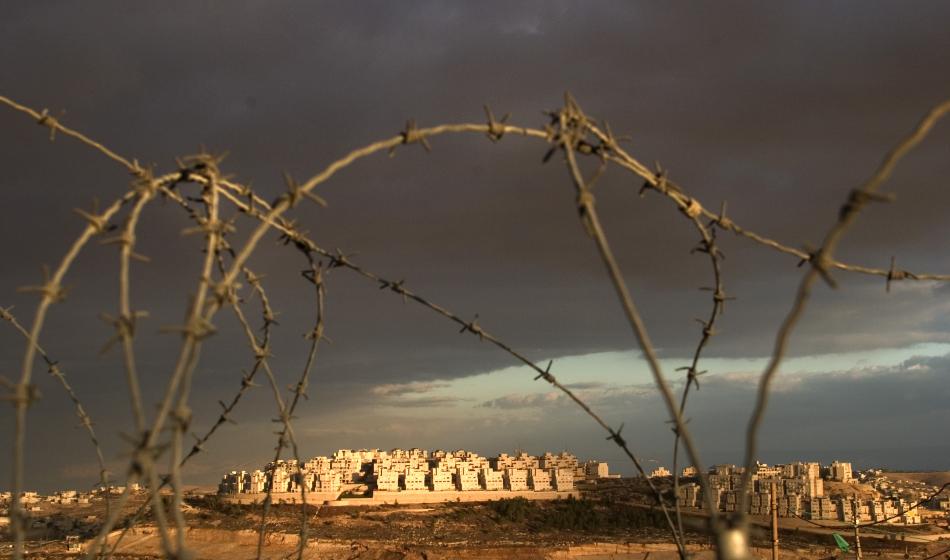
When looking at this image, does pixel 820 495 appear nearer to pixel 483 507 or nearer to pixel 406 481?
pixel 483 507

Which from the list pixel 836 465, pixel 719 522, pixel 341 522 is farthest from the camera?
pixel 836 465

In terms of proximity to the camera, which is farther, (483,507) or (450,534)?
(483,507)

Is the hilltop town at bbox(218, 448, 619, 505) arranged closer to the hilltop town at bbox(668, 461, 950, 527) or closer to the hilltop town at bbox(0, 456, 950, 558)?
the hilltop town at bbox(0, 456, 950, 558)

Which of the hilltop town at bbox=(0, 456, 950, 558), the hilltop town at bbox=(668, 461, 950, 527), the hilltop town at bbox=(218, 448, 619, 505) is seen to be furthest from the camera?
the hilltop town at bbox=(218, 448, 619, 505)

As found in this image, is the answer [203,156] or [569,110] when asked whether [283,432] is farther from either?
[569,110]

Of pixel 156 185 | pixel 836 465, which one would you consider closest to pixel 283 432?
pixel 156 185

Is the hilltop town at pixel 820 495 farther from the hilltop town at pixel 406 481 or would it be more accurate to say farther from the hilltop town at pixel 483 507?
the hilltop town at pixel 406 481

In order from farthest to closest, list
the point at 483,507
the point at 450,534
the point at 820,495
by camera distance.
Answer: the point at 820,495
the point at 483,507
the point at 450,534

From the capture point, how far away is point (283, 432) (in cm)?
756

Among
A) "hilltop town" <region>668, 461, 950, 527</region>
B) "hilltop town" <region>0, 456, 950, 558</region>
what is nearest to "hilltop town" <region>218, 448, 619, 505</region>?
"hilltop town" <region>0, 456, 950, 558</region>

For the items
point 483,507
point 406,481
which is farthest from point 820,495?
point 406,481

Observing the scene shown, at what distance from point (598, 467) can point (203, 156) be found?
10176 cm

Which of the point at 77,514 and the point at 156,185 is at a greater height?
the point at 156,185

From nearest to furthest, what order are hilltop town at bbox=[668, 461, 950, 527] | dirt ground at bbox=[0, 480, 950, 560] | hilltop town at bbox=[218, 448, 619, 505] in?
dirt ground at bbox=[0, 480, 950, 560], hilltop town at bbox=[668, 461, 950, 527], hilltop town at bbox=[218, 448, 619, 505]
